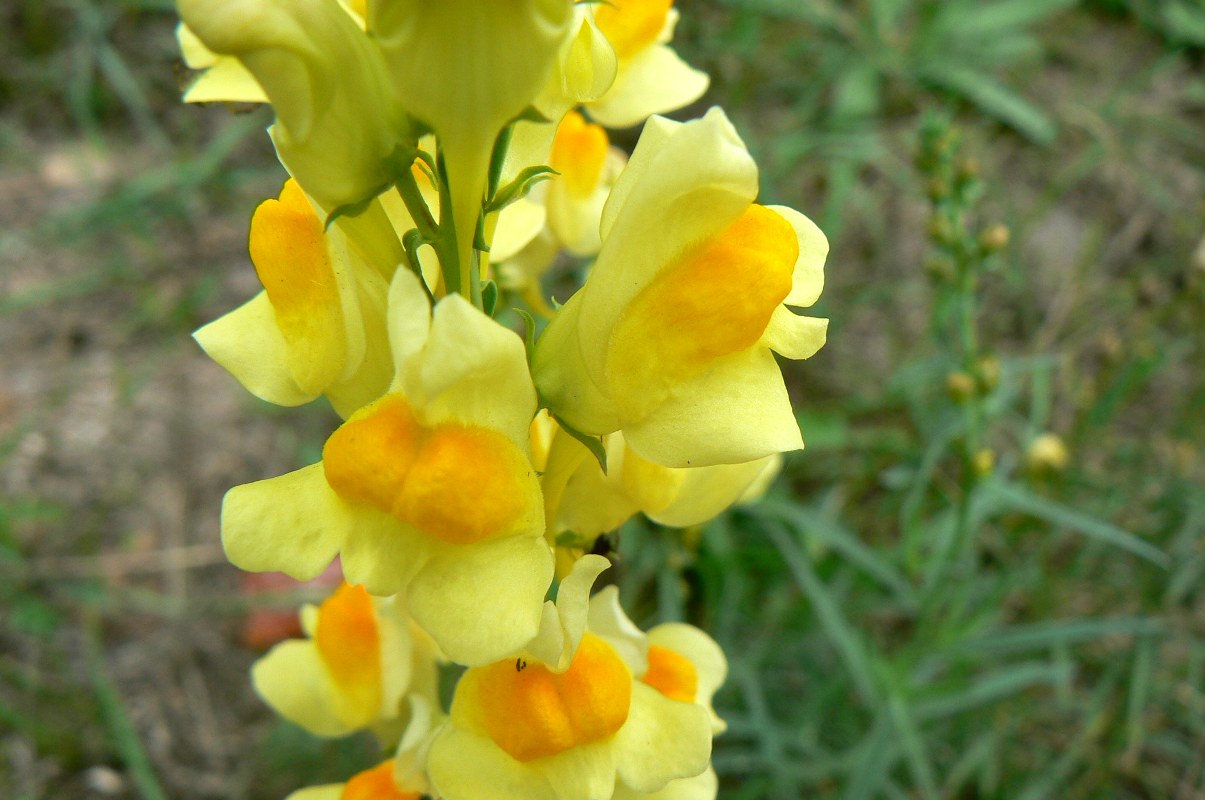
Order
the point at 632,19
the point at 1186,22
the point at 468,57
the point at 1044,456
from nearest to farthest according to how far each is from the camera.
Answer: the point at 468,57 → the point at 632,19 → the point at 1044,456 → the point at 1186,22

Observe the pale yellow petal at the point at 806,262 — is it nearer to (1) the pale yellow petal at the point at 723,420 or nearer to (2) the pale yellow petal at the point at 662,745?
(1) the pale yellow petal at the point at 723,420

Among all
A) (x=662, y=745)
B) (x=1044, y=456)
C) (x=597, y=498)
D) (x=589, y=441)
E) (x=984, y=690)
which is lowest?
(x=984, y=690)

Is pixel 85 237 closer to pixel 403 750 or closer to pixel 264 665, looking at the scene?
pixel 264 665

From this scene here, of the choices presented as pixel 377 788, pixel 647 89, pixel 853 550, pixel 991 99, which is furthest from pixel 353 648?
pixel 991 99

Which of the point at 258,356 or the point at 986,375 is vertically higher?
the point at 258,356

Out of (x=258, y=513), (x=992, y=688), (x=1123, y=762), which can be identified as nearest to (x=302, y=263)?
(x=258, y=513)

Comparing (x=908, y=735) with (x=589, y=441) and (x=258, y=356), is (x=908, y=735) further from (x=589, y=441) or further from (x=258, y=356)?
(x=258, y=356)

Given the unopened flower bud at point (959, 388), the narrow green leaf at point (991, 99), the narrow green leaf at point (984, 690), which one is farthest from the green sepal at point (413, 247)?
the narrow green leaf at point (991, 99)
